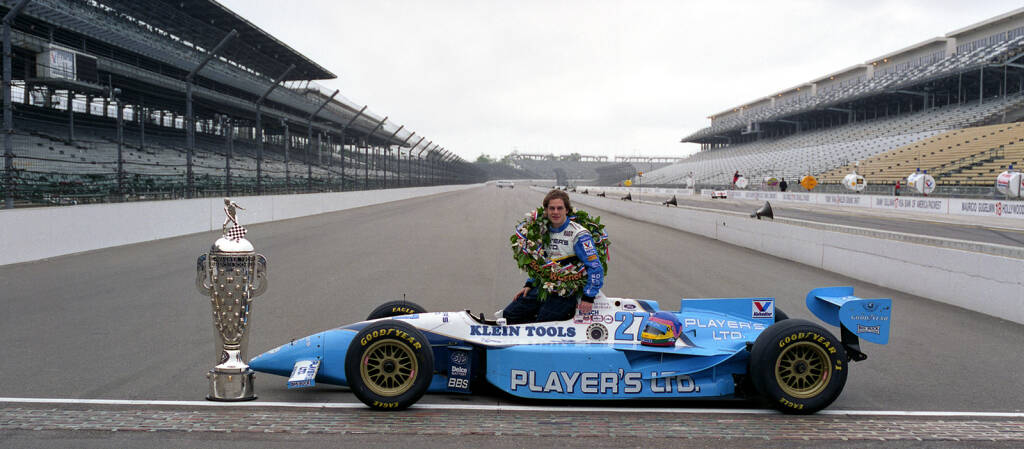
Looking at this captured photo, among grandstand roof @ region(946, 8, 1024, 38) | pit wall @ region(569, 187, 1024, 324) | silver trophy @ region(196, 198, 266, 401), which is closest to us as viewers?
silver trophy @ region(196, 198, 266, 401)

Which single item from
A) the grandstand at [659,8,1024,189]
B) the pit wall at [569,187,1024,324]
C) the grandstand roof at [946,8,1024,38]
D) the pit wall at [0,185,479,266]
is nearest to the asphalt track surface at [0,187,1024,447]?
the pit wall at [569,187,1024,324]

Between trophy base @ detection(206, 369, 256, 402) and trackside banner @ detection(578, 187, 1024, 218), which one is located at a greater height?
trackside banner @ detection(578, 187, 1024, 218)

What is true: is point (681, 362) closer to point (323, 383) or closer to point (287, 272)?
point (323, 383)

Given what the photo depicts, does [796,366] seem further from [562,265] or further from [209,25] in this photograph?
[209,25]

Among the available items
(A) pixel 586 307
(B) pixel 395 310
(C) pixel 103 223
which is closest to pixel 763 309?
(A) pixel 586 307

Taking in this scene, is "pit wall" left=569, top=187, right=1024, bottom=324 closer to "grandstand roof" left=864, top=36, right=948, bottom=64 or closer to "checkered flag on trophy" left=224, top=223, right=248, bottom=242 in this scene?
"checkered flag on trophy" left=224, top=223, right=248, bottom=242

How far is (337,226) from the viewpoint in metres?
22.2

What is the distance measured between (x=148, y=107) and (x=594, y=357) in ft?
112

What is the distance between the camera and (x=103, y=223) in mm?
14273

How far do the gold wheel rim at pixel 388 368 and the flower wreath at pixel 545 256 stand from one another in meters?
1.04

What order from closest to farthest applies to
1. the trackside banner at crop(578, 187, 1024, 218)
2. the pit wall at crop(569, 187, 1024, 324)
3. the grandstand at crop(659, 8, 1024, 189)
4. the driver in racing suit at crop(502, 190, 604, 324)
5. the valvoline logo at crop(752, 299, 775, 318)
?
the driver in racing suit at crop(502, 190, 604, 324) → the valvoline logo at crop(752, 299, 775, 318) → the pit wall at crop(569, 187, 1024, 324) → the trackside banner at crop(578, 187, 1024, 218) → the grandstand at crop(659, 8, 1024, 189)

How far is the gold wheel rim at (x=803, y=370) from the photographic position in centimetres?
449

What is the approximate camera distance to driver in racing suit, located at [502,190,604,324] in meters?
4.82

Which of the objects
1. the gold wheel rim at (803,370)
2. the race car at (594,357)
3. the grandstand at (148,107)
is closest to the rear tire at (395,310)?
the race car at (594,357)
